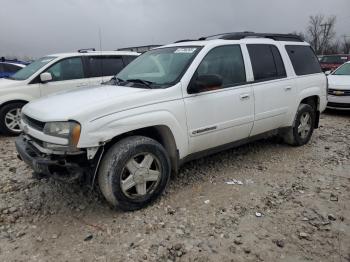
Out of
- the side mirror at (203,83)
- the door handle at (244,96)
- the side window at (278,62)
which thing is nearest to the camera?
the side mirror at (203,83)

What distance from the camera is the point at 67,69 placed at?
7.41m

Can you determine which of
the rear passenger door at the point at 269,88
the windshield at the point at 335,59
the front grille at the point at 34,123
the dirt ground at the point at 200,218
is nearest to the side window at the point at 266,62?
the rear passenger door at the point at 269,88

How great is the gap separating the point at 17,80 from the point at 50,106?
13.4ft

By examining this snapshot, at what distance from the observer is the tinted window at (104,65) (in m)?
7.72

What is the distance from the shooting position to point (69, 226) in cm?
343

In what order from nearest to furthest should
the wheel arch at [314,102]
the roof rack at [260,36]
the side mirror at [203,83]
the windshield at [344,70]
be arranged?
the side mirror at [203,83]
the roof rack at [260,36]
the wheel arch at [314,102]
the windshield at [344,70]

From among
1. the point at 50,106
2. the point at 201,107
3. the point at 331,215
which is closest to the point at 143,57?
the point at 201,107

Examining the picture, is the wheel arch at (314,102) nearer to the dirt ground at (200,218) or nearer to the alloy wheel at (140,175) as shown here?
the dirt ground at (200,218)

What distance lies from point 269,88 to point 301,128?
1335mm

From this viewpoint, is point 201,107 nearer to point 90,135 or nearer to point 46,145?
point 90,135

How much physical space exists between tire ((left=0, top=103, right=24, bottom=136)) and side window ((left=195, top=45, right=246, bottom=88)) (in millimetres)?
4345

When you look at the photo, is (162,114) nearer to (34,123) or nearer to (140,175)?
(140,175)

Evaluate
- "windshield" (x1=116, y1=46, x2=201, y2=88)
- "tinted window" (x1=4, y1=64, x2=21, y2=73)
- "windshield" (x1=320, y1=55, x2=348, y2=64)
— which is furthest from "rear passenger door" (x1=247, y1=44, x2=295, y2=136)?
A: "windshield" (x1=320, y1=55, x2=348, y2=64)

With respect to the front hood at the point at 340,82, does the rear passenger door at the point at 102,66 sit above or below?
above
